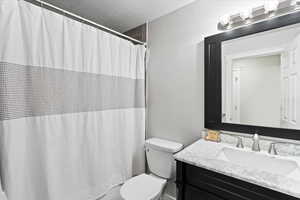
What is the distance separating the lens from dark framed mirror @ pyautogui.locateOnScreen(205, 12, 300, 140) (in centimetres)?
109

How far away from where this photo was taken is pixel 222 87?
1.40m

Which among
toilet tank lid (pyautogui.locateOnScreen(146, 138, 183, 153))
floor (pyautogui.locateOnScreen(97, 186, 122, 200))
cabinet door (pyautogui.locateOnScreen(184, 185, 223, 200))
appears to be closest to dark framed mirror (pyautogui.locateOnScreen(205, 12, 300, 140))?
toilet tank lid (pyautogui.locateOnScreen(146, 138, 183, 153))

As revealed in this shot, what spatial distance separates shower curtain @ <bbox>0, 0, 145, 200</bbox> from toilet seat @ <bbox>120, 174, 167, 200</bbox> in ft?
0.85

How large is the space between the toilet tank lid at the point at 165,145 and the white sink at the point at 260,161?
49cm

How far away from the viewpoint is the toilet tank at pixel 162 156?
1.58 meters

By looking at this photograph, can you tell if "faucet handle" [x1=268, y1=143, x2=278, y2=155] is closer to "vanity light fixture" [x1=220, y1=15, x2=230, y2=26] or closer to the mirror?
the mirror

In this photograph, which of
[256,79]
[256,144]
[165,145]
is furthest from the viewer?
[165,145]

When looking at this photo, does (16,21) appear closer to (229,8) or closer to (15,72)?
(15,72)

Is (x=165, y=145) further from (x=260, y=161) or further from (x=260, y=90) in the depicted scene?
(x=260, y=90)

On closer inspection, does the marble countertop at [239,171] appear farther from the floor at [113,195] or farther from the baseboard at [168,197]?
the floor at [113,195]

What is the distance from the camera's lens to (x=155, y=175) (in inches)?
67.2

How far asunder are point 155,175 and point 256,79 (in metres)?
1.40

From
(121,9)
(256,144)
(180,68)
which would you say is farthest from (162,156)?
(121,9)

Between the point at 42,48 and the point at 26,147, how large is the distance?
73 centimetres
